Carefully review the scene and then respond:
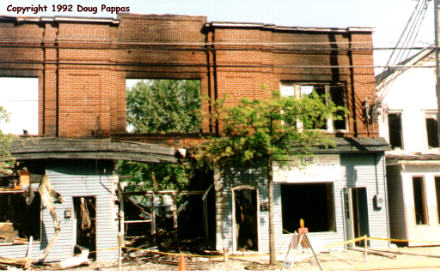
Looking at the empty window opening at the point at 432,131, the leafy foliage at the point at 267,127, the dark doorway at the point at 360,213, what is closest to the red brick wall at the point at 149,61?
the dark doorway at the point at 360,213

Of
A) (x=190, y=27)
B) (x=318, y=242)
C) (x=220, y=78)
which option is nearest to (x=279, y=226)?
(x=318, y=242)

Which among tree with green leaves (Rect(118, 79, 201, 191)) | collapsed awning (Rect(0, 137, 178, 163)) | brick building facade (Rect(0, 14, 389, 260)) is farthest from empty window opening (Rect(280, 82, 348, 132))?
tree with green leaves (Rect(118, 79, 201, 191))

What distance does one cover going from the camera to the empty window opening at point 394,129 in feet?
56.9

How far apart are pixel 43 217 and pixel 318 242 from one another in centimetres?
902

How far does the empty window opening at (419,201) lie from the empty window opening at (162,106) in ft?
72.5

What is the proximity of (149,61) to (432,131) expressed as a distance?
13119 millimetres

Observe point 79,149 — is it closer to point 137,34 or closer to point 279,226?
point 137,34

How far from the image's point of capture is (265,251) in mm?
14516

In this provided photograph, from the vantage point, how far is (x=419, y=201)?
16.5 meters

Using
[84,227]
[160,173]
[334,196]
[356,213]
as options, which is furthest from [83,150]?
[160,173]

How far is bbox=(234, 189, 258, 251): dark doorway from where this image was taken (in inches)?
592

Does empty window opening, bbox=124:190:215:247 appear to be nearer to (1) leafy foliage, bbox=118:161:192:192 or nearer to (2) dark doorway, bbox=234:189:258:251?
(2) dark doorway, bbox=234:189:258:251

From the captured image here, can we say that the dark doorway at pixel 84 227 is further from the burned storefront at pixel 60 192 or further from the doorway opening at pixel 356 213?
the doorway opening at pixel 356 213

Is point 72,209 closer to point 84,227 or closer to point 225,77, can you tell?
point 84,227
